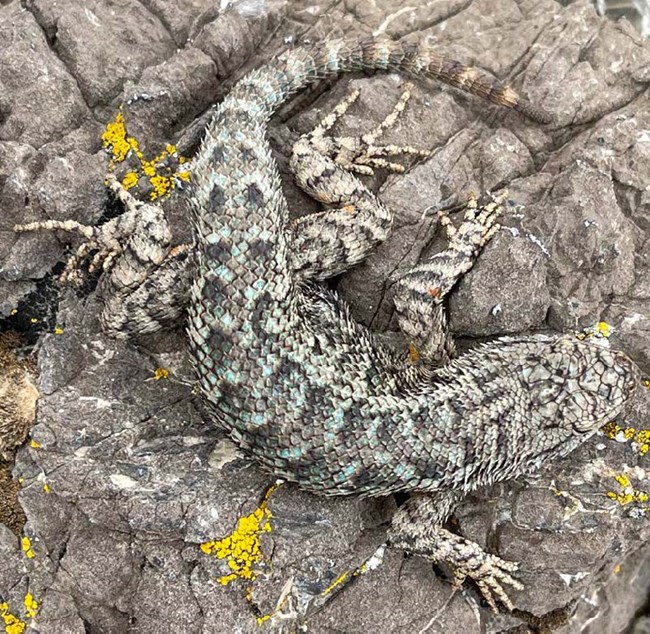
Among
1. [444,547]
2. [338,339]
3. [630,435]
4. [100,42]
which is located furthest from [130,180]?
[630,435]

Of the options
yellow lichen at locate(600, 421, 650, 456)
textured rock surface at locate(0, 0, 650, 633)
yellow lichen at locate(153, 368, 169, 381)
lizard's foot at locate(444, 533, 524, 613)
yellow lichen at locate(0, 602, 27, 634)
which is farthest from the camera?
yellow lichen at locate(153, 368, 169, 381)

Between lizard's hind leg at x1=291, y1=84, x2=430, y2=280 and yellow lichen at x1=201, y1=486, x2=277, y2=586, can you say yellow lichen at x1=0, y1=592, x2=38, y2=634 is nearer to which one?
yellow lichen at x1=201, y1=486, x2=277, y2=586

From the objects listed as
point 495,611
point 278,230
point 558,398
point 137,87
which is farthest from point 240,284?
point 495,611

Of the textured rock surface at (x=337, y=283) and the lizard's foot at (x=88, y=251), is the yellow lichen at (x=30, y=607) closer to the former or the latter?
the textured rock surface at (x=337, y=283)

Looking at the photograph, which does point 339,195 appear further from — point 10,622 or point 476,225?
point 10,622

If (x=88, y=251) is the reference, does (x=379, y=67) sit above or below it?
above

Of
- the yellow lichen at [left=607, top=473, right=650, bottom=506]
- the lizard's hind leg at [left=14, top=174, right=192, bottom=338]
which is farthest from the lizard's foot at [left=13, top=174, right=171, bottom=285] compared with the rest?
the yellow lichen at [left=607, top=473, right=650, bottom=506]

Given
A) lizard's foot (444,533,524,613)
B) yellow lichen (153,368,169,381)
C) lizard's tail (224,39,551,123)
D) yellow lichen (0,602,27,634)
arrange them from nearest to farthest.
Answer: yellow lichen (0,602,27,634) → lizard's foot (444,533,524,613) → yellow lichen (153,368,169,381) → lizard's tail (224,39,551,123)
